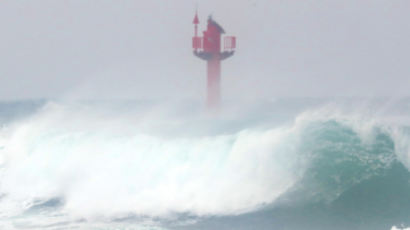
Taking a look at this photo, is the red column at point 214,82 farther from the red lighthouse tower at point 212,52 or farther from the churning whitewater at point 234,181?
the churning whitewater at point 234,181

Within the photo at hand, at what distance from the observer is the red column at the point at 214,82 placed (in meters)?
23.2

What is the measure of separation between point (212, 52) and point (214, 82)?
5.12 feet

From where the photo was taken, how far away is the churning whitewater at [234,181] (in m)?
9.47

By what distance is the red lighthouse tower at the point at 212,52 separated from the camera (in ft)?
75.0

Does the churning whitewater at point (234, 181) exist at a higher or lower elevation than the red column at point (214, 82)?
lower

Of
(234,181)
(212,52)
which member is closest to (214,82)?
(212,52)

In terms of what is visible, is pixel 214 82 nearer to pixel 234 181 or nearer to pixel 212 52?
pixel 212 52

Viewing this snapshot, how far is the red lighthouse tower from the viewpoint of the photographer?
75.0 ft

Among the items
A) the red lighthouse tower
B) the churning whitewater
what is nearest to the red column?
the red lighthouse tower

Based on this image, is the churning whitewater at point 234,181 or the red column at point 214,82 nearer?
the churning whitewater at point 234,181

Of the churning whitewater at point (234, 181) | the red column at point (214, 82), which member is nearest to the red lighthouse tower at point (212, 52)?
the red column at point (214, 82)

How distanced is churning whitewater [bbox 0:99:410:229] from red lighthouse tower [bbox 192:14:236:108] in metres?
9.63

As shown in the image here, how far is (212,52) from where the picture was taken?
22984 millimetres

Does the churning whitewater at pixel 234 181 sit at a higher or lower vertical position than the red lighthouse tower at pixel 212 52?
lower
